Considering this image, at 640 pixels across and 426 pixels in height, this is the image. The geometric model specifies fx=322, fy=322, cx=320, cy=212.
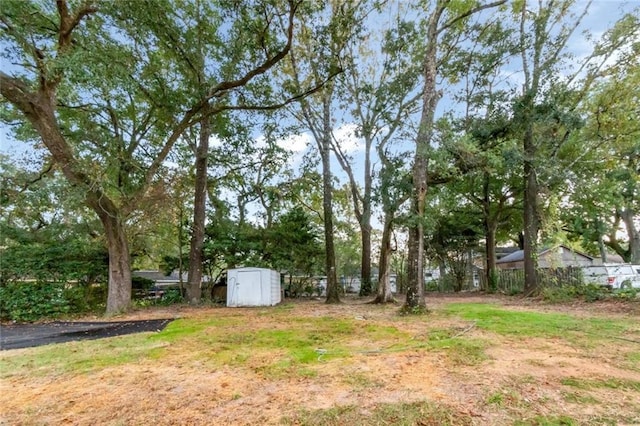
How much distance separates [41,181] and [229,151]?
5.97 meters

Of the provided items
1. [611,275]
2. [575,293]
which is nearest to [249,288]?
[575,293]

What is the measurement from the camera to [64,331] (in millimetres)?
6371

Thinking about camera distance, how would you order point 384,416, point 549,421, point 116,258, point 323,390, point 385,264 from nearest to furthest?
1. point 549,421
2. point 384,416
3. point 323,390
4. point 116,258
5. point 385,264

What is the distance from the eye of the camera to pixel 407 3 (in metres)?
11.0

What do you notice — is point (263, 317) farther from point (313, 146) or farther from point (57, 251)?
point (313, 146)

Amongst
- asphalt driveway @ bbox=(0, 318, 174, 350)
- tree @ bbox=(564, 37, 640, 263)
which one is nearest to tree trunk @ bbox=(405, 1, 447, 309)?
asphalt driveway @ bbox=(0, 318, 174, 350)

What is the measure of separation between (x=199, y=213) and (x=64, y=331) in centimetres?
600

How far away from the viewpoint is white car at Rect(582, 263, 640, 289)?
10391 millimetres

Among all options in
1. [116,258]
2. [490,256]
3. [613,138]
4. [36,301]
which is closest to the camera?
[36,301]

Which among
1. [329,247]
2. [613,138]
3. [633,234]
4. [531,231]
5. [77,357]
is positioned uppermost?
[613,138]

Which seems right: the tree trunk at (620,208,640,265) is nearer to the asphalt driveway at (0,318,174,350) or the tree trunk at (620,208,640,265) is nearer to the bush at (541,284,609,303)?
the bush at (541,284,609,303)

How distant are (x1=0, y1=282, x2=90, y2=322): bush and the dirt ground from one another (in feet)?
19.6

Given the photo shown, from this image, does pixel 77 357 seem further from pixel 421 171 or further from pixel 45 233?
pixel 45 233

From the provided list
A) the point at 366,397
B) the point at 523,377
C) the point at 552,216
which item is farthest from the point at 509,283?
the point at 366,397
